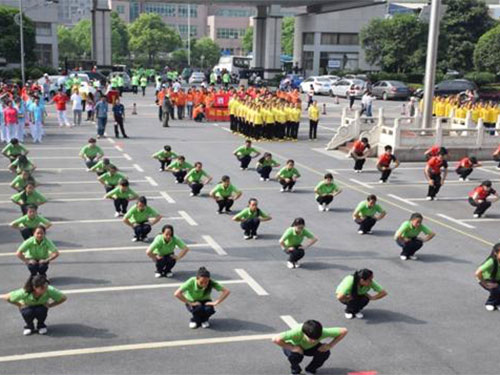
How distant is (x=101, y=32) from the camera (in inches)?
2442

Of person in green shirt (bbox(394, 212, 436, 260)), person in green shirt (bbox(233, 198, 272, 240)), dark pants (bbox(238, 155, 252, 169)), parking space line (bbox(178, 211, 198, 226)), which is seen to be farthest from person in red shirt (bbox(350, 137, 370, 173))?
person in green shirt (bbox(394, 212, 436, 260))

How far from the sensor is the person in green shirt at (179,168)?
784 inches

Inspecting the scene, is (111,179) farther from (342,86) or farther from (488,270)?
(342,86)

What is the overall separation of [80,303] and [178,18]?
135414mm

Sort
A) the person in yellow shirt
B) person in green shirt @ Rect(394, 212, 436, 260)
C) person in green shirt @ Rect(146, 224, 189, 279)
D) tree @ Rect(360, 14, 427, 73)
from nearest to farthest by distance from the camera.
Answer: person in green shirt @ Rect(146, 224, 189, 279)
person in green shirt @ Rect(394, 212, 436, 260)
the person in yellow shirt
tree @ Rect(360, 14, 427, 73)

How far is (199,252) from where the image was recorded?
45.1ft

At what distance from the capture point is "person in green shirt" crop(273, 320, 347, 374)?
27.7 ft

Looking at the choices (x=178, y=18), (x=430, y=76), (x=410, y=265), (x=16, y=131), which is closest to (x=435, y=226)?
(x=410, y=265)

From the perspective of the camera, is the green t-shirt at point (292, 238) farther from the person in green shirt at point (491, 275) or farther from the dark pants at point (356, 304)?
the person in green shirt at point (491, 275)

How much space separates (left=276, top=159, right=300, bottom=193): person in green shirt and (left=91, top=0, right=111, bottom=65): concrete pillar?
46547 mm

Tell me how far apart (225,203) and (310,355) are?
8.45 m

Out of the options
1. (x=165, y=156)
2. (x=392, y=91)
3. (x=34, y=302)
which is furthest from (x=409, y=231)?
(x=392, y=91)

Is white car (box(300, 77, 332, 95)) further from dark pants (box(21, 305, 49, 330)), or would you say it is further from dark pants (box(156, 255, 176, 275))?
dark pants (box(21, 305, 49, 330))

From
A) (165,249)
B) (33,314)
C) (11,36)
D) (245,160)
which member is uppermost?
(11,36)
